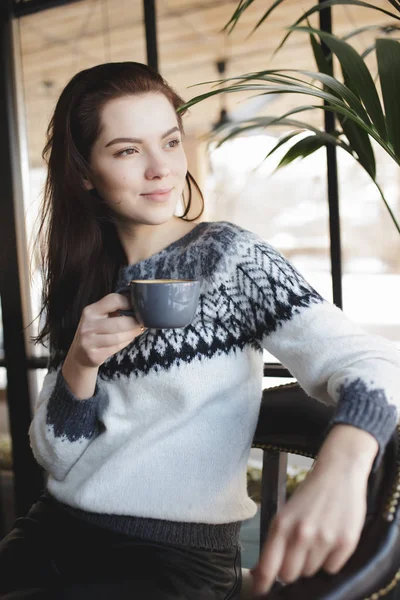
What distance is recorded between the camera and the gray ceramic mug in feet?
2.57

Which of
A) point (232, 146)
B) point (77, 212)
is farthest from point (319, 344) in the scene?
point (232, 146)

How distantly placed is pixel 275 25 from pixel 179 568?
148 cm

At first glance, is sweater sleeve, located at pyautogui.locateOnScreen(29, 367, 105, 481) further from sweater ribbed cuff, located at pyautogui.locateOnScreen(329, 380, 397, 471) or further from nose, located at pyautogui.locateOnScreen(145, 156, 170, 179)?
sweater ribbed cuff, located at pyautogui.locateOnScreen(329, 380, 397, 471)

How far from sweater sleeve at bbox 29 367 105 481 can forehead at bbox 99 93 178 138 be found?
48 cm

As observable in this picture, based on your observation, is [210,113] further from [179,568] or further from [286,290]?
[179,568]

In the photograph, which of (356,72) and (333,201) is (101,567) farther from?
(333,201)

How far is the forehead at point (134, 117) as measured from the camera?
100 centimetres

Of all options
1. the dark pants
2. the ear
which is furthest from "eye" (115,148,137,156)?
the dark pants

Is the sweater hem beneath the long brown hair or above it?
beneath

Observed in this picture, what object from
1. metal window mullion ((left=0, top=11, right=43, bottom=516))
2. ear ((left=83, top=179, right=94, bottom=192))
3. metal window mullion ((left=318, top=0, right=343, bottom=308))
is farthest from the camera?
metal window mullion ((left=0, top=11, right=43, bottom=516))

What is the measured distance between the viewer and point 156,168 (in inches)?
39.3

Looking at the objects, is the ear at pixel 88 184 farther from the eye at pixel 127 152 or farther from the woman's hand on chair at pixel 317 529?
the woman's hand on chair at pixel 317 529

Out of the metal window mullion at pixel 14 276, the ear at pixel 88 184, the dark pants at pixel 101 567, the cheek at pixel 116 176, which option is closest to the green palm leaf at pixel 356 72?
the cheek at pixel 116 176

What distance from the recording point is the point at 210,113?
1.75 meters
